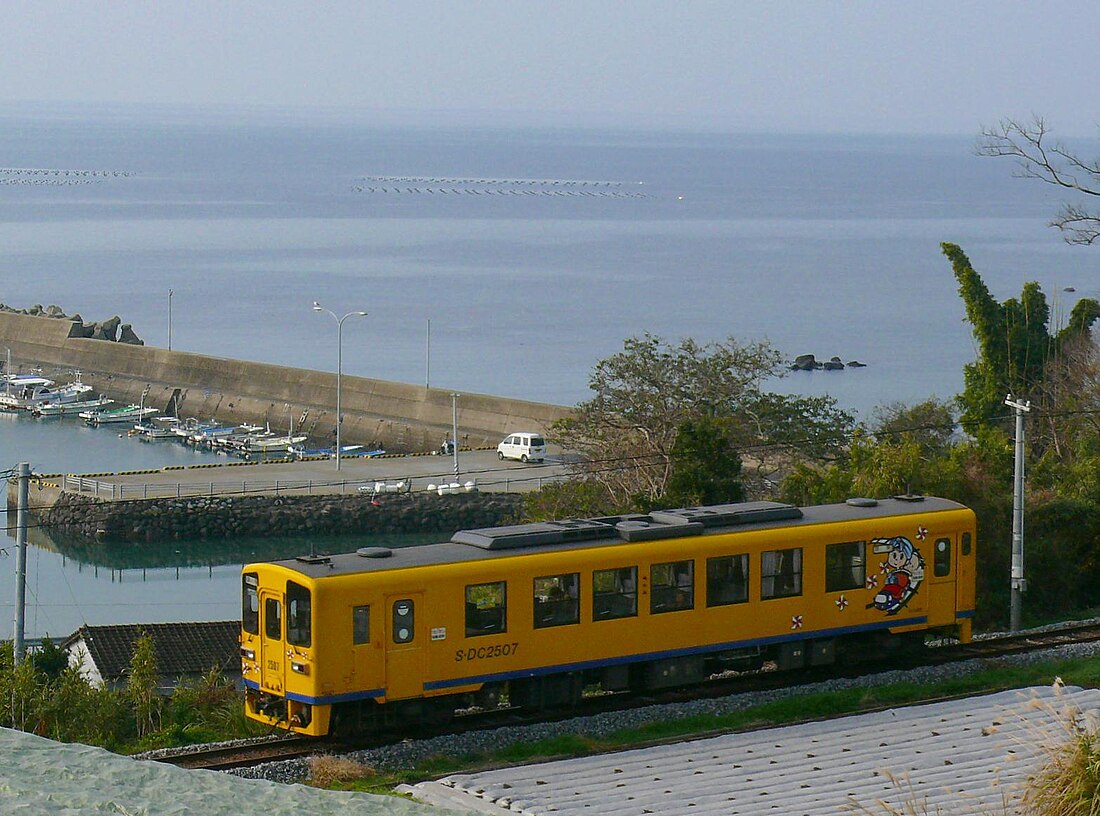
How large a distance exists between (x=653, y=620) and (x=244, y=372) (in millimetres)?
51767

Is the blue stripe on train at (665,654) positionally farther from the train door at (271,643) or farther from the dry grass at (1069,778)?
the dry grass at (1069,778)

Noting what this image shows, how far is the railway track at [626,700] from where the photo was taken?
43.7 feet

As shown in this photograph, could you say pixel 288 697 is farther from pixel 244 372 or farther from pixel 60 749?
pixel 244 372

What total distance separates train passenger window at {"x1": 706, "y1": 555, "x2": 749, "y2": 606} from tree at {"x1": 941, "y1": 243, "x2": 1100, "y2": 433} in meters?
24.8

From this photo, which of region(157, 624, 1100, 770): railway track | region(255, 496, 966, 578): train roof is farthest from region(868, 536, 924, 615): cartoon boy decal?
region(157, 624, 1100, 770): railway track

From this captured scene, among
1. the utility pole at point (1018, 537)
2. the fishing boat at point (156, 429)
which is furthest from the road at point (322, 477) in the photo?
the utility pole at point (1018, 537)

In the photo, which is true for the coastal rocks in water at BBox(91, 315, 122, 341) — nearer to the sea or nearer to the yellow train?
the sea

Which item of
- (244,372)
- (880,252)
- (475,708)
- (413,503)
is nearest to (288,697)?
(475,708)

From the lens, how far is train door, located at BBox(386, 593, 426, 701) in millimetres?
13852

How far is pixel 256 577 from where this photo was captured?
14.3 meters

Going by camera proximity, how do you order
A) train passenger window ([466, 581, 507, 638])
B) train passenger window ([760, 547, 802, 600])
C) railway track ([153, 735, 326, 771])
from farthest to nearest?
1. train passenger window ([760, 547, 802, 600])
2. train passenger window ([466, 581, 507, 638])
3. railway track ([153, 735, 326, 771])

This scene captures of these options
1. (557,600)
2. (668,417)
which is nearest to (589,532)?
(557,600)

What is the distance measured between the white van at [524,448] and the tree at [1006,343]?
1366 centimetres

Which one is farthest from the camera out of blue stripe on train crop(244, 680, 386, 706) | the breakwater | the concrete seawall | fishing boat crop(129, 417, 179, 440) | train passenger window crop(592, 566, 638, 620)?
fishing boat crop(129, 417, 179, 440)
